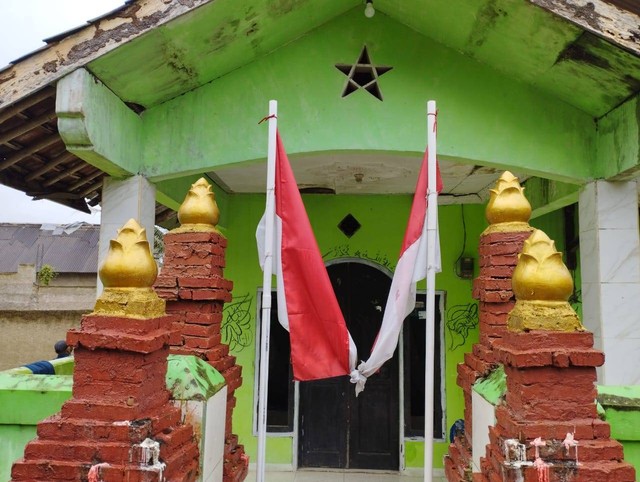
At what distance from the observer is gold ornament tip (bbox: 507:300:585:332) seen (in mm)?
2158

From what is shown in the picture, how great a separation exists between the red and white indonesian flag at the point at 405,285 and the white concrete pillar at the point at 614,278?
201 cm

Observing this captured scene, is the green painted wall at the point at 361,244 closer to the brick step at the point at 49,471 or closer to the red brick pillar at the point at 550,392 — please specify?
the red brick pillar at the point at 550,392

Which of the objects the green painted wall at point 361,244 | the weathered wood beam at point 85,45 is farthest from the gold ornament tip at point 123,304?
the green painted wall at point 361,244

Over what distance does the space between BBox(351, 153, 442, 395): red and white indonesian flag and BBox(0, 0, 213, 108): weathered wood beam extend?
2.14 m

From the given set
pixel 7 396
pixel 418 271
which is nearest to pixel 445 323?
pixel 418 271

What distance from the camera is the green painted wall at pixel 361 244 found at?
6.21 metres

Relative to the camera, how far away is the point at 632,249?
403cm

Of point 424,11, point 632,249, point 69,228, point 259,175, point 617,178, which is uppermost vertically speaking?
point 69,228

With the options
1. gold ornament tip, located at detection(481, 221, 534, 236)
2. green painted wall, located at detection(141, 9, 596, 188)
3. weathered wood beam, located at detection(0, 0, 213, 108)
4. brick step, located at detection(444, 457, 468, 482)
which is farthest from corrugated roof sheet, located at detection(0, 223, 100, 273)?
gold ornament tip, located at detection(481, 221, 534, 236)

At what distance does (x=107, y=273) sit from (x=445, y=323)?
489cm

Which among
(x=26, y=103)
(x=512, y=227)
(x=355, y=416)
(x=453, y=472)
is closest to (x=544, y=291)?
(x=512, y=227)

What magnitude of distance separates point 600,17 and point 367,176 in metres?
2.85

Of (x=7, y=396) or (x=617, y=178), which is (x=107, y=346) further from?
(x=617, y=178)

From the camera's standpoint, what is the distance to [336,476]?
5.98m
